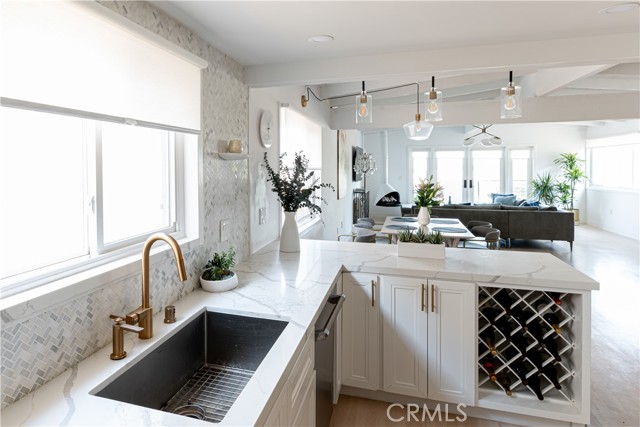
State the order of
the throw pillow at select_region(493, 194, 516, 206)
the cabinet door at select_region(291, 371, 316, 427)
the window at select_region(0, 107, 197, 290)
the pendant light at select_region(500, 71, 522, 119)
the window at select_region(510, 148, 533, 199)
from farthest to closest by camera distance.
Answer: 1. the window at select_region(510, 148, 533, 199)
2. the throw pillow at select_region(493, 194, 516, 206)
3. the pendant light at select_region(500, 71, 522, 119)
4. the cabinet door at select_region(291, 371, 316, 427)
5. the window at select_region(0, 107, 197, 290)

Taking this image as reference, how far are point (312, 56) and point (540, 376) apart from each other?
93.0 inches

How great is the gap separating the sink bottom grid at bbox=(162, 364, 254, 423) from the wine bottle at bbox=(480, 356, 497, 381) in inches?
58.3

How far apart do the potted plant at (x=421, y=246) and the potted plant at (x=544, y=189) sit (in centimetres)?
866

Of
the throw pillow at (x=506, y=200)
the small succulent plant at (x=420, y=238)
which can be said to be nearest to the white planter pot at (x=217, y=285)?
the small succulent plant at (x=420, y=238)

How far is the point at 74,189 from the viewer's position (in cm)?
131

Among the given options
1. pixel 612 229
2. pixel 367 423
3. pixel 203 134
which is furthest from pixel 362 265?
pixel 612 229

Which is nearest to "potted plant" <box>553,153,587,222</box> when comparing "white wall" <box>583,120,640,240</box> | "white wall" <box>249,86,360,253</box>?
"white wall" <box>583,120,640,240</box>

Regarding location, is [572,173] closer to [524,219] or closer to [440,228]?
[524,219]

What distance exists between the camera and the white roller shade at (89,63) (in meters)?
0.97

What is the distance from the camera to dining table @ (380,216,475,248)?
14.2 feet

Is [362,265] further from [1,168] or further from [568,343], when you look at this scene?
[1,168]

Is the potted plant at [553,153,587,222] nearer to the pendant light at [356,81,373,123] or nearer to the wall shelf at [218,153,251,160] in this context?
the pendant light at [356,81,373,123]

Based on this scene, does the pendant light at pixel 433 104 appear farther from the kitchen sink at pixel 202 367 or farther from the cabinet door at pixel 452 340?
the kitchen sink at pixel 202 367

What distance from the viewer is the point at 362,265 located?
7.29ft
